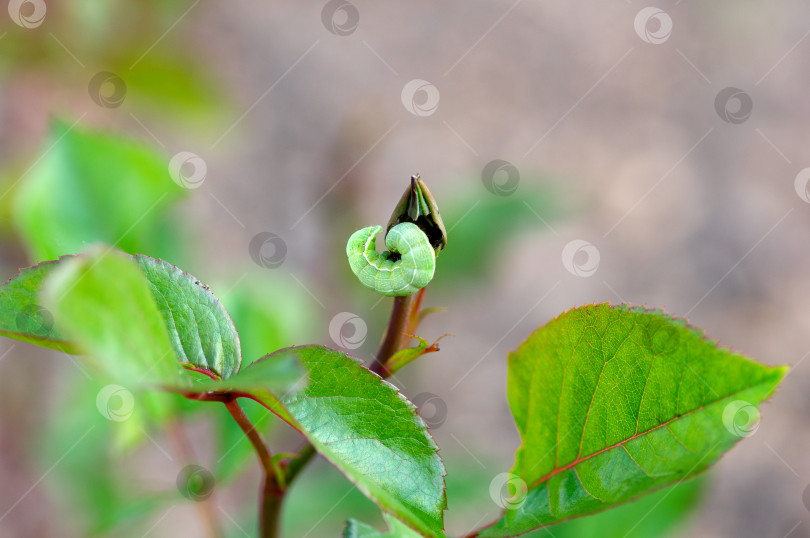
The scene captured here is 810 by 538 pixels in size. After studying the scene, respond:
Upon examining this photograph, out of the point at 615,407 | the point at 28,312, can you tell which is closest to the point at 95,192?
the point at 28,312

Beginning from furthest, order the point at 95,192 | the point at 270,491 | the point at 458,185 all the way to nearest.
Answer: the point at 458,185, the point at 95,192, the point at 270,491

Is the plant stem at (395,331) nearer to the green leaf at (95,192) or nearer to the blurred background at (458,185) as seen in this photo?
the green leaf at (95,192)

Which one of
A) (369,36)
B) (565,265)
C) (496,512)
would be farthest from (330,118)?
(496,512)

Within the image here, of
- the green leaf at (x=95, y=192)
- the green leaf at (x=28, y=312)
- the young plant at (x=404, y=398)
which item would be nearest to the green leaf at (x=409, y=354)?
the young plant at (x=404, y=398)

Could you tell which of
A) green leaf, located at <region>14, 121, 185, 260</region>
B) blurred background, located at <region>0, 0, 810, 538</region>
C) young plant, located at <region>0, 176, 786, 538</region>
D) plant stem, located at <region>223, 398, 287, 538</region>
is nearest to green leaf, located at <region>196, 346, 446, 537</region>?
young plant, located at <region>0, 176, 786, 538</region>

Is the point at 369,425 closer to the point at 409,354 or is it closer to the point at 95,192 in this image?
the point at 409,354

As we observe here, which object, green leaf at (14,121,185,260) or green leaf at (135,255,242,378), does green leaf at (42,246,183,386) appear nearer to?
green leaf at (135,255,242,378)

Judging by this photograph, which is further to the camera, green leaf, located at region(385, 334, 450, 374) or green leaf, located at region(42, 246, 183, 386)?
green leaf, located at region(385, 334, 450, 374)
